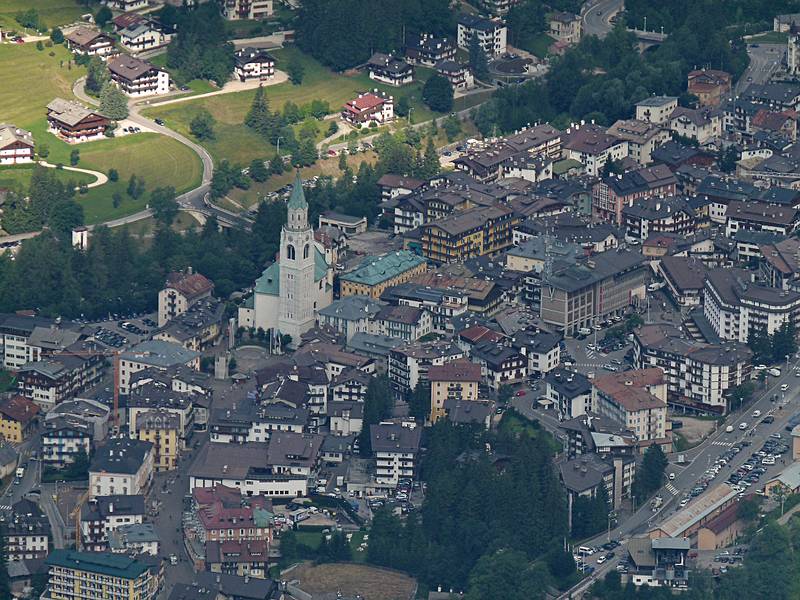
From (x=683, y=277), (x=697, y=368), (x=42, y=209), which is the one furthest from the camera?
(x=42, y=209)

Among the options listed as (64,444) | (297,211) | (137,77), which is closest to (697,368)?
(297,211)

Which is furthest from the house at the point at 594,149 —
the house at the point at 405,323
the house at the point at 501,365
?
the house at the point at 501,365

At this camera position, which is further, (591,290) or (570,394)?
(591,290)

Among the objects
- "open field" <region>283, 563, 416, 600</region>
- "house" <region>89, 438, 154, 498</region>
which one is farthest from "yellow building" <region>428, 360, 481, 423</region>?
"house" <region>89, 438, 154, 498</region>

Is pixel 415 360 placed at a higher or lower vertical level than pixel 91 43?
higher

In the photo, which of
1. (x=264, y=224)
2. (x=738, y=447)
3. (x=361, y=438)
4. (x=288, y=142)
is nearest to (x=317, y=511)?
(x=361, y=438)

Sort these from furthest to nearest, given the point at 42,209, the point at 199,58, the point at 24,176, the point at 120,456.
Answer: the point at 199,58 < the point at 24,176 < the point at 42,209 < the point at 120,456

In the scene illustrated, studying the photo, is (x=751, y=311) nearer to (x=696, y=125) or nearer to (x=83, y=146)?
(x=696, y=125)

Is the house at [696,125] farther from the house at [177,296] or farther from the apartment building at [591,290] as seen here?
the house at [177,296]
